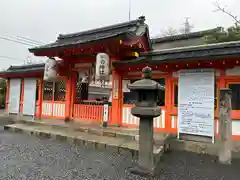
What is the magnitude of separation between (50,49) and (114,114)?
3.71 m

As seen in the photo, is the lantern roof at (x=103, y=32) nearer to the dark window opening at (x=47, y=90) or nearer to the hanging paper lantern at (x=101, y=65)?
the hanging paper lantern at (x=101, y=65)

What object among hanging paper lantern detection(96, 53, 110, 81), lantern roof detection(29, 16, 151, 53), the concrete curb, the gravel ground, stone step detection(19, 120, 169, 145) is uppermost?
lantern roof detection(29, 16, 151, 53)

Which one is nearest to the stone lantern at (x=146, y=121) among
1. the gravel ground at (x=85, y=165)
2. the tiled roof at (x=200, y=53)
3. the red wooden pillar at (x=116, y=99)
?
the gravel ground at (x=85, y=165)

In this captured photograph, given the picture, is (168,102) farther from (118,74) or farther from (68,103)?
(68,103)

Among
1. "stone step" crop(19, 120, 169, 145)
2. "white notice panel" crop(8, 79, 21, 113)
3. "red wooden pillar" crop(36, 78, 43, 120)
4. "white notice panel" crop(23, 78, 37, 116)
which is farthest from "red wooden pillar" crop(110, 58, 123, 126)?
"white notice panel" crop(8, 79, 21, 113)

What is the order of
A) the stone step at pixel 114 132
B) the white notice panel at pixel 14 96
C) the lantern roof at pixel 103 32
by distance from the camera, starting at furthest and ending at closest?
1. the white notice panel at pixel 14 96
2. the lantern roof at pixel 103 32
3. the stone step at pixel 114 132

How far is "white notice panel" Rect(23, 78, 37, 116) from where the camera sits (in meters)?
9.09

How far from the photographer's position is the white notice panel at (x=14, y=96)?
9906 mm

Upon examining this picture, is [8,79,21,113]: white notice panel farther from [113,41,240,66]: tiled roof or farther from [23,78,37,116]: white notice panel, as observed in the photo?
[113,41,240,66]: tiled roof

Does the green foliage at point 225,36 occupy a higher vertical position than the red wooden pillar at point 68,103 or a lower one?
higher

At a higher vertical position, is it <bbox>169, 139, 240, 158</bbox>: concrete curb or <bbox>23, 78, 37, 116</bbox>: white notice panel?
<bbox>23, 78, 37, 116</bbox>: white notice panel

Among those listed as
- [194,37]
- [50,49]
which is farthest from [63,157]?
[194,37]

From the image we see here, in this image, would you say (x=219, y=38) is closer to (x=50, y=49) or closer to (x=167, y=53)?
(x=167, y=53)

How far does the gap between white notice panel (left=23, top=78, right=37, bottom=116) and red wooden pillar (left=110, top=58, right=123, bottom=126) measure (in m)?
4.69
